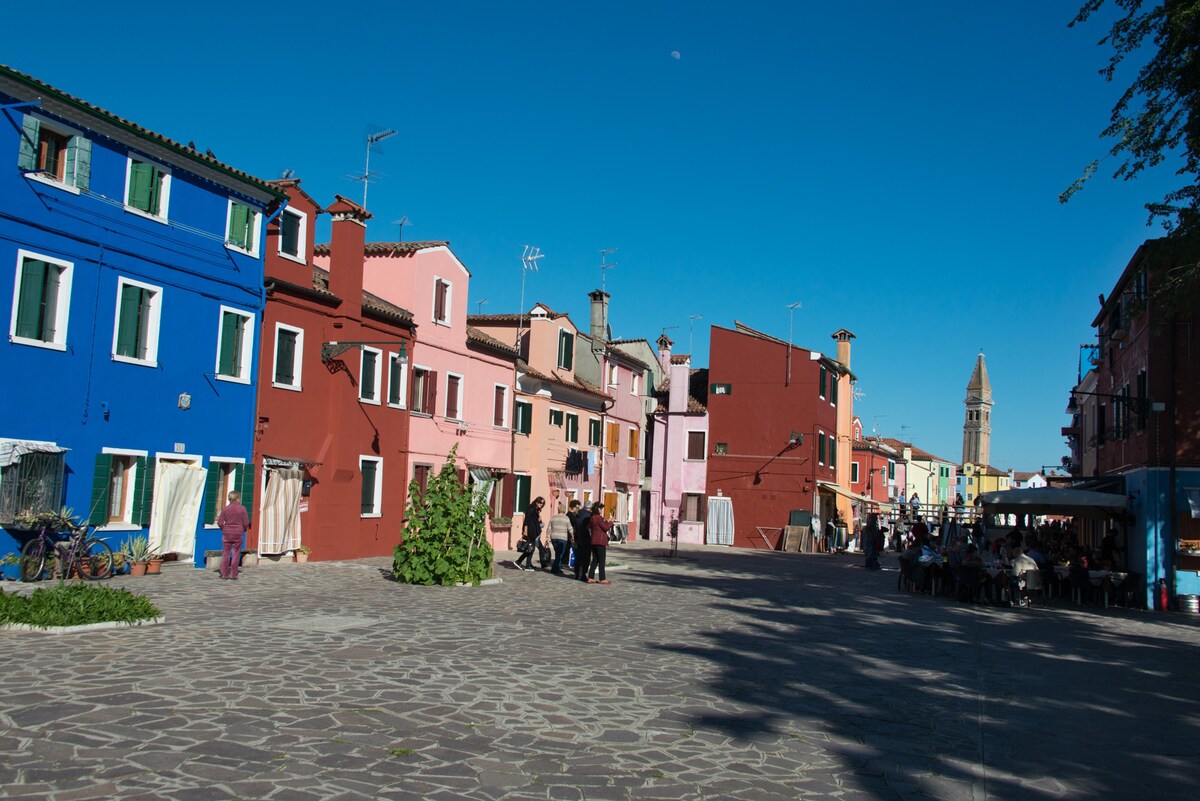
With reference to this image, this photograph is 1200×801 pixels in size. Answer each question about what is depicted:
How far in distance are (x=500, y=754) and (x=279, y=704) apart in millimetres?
2083

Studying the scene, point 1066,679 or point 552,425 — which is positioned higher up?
point 552,425

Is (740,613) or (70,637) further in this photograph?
(740,613)

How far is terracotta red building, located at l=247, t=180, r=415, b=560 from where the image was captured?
21969mm

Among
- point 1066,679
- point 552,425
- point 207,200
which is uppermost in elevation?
point 207,200

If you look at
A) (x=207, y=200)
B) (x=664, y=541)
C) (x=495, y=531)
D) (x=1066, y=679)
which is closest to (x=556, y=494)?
(x=495, y=531)

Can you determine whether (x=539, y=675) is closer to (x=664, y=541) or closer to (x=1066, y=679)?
(x=1066, y=679)

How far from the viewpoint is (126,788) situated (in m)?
5.45

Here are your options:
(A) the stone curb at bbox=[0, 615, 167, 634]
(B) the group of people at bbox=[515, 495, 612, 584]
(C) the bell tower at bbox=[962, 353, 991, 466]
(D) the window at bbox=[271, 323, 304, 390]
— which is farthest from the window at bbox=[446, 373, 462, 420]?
(C) the bell tower at bbox=[962, 353, 991, 466]

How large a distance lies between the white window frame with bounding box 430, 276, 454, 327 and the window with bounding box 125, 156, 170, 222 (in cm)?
950

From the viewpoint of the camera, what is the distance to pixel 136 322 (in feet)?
61.6

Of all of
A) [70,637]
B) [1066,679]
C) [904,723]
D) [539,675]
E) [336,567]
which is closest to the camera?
[904,723]

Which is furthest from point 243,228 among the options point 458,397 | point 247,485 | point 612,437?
point 612,437

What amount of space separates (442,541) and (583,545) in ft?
12.2

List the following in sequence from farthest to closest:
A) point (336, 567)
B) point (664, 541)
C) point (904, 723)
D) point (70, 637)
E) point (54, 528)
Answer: point (664, 541), point (336, 567), point (54, 528), point (70, 637), point (904, 723)
